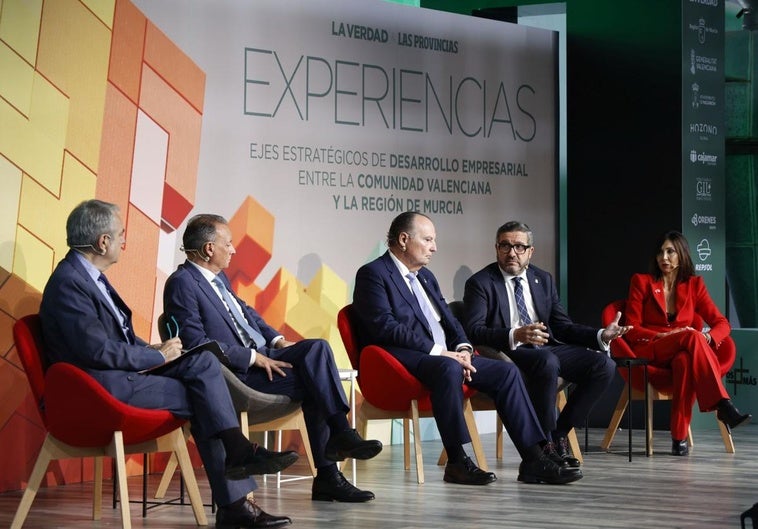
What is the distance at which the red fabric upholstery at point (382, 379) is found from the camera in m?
6.39

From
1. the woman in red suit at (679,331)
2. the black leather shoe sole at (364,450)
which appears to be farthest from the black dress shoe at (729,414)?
the black leather shoe sole at (364,450)

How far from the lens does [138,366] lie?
4.91 metres

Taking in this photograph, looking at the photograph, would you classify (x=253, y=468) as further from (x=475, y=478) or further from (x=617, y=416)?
(x=617, y=416)

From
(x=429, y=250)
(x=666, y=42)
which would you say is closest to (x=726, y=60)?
(x=666, y=42)

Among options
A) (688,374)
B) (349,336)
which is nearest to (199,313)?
(349,336)

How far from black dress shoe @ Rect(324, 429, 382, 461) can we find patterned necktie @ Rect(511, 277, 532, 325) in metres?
1.90

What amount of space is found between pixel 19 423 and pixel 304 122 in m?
2.63

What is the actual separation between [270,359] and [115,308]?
0.98 meters

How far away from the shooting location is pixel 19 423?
6379 mm

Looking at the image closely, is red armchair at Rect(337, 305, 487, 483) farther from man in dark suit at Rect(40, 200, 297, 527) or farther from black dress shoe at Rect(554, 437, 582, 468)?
man in dark suit at Rect(40, 200, 297, 527)

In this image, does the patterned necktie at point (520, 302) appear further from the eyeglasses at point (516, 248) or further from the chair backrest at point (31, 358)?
the chair backrest at point (31, 358)

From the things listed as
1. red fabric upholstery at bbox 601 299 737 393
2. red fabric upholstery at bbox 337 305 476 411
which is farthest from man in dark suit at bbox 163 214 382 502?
red fabric upholstery at bbox 601 299 737 393

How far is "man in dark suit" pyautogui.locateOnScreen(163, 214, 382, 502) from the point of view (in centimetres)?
567

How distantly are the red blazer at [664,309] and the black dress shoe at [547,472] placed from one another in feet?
5.74
